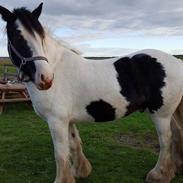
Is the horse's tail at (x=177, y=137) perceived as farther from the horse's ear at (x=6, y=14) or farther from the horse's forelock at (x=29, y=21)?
the horse's ear at (x=6, y=14)

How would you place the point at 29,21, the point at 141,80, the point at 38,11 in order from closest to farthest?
the point at 29,21, the point at 38,11, the point at 141,80

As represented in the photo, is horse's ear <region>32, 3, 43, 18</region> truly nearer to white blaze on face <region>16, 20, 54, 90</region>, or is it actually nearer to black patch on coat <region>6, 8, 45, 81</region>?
black patch on coat <region>6, 8, 45, 81</region>

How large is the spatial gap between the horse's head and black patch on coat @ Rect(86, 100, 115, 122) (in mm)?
834

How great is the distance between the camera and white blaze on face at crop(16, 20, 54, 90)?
3.96 meters

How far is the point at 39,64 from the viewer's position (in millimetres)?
4027

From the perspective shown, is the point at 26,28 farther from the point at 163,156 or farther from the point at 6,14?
the point at 163,156

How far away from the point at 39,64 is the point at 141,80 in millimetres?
1445

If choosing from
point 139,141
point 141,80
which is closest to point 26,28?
point 141,80

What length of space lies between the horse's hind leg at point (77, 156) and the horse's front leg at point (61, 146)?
0.54m

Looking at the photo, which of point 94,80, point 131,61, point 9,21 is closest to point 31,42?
point 9,21

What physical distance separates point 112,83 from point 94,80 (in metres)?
0.23

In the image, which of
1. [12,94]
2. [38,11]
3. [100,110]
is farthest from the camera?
[12,94]

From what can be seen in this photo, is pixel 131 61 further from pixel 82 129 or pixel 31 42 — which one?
pixel 82 129

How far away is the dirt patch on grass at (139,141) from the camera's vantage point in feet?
23.2
